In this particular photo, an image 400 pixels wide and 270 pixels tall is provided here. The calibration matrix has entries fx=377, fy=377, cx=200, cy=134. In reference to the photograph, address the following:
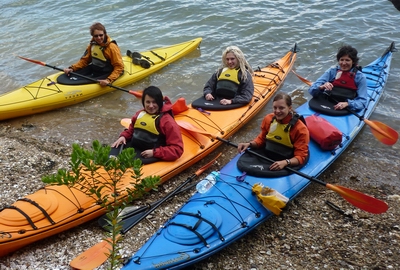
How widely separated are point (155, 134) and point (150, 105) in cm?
36

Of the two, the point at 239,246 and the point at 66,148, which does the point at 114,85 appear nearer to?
the point at 66,148

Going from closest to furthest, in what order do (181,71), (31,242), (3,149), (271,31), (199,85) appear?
(31,242), (3,149), (199,85), (181,71), (271,31)

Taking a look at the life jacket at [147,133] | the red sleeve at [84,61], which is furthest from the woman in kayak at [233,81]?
the red sleeve at [84,61]

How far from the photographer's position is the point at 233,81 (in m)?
5.95

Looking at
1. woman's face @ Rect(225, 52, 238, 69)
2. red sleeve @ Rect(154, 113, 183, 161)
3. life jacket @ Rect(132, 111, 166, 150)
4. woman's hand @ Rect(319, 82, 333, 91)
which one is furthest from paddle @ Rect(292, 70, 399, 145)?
life jacket @ Rect(132, 111, 166, 150)

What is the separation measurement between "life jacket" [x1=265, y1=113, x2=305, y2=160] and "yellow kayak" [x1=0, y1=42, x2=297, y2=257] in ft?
2.81

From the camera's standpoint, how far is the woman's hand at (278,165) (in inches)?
162

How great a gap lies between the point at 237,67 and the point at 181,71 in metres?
2.59

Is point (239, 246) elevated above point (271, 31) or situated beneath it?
situated beneath

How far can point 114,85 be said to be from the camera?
721cm

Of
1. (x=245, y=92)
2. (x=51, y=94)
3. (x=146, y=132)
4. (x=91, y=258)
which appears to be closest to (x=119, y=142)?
(x=146, y=132)

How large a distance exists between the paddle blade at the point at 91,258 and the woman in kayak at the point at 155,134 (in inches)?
52.3

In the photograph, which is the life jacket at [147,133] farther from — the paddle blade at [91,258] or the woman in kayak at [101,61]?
the woman in kayak at [101,61]

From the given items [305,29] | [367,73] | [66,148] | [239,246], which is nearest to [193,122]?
[66,148]
